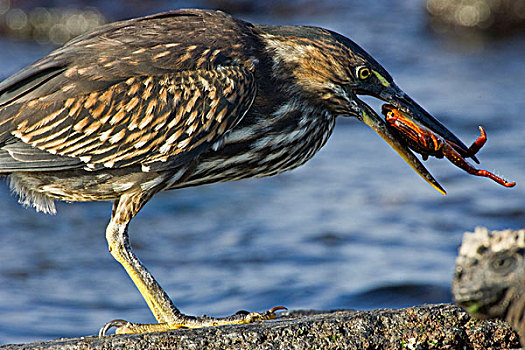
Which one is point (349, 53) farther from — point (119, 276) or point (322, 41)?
point (119, 276)

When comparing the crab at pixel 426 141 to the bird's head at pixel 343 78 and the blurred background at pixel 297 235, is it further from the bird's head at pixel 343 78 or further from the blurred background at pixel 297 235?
the blurred background at pixel 297 235

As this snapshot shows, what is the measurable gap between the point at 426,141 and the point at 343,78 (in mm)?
631

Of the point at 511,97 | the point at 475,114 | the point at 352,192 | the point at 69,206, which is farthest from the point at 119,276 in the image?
the point at 511,97

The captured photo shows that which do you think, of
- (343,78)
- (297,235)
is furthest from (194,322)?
(297,235)

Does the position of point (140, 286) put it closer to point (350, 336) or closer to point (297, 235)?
point (350, 336)

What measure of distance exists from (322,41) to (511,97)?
7306 mm


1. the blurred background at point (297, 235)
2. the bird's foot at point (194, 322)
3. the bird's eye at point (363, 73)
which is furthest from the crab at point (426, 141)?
the blurred background at point (297, 235)

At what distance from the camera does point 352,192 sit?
1006 centimetres

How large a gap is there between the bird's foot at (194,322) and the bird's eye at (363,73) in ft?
4.85

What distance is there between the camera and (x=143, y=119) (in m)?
5.45

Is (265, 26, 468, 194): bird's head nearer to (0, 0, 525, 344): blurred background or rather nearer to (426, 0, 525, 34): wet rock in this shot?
(0, 0, 525, 344): blurred background

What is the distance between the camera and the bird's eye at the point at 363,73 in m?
5.75

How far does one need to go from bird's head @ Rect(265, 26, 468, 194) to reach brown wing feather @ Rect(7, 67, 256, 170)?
49cm

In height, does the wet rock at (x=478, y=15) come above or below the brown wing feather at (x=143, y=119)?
above
